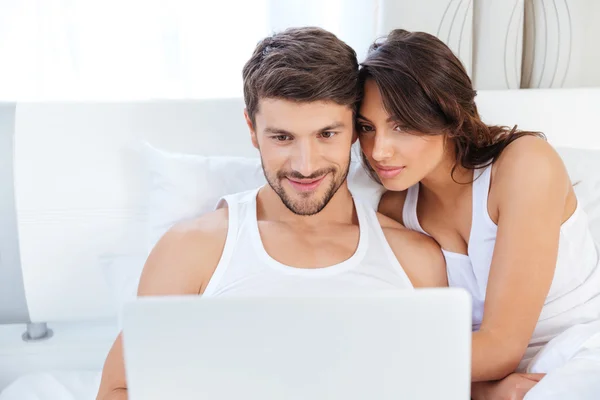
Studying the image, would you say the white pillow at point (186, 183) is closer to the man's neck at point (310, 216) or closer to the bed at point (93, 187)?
the bed at point (93, 187)

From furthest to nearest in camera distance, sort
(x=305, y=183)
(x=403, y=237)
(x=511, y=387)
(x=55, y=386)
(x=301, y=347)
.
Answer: (x=55, y=386) < (x=403, y=237) < (x=305, y=183) < (x=511, y=387) < (x=301, y=347)

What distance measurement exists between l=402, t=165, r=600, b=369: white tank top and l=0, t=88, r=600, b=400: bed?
0.25 metres

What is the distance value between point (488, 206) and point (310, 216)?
365mm

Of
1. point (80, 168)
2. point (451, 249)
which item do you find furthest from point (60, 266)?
point (451, 249)

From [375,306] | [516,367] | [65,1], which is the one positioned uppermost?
[65,1]

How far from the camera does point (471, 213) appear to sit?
1.32 meters

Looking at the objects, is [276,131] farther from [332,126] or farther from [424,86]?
[424,86]

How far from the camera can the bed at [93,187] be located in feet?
4.84

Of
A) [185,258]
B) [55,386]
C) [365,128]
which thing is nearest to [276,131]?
[365,128]

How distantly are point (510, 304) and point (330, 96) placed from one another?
503mm

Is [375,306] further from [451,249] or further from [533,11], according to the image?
[533,11]

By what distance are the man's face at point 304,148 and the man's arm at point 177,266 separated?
159 millimetres

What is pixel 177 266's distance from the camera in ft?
3.97

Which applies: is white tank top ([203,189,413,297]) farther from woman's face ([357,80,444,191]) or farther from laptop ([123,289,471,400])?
laptop ([123,289,471,400])
